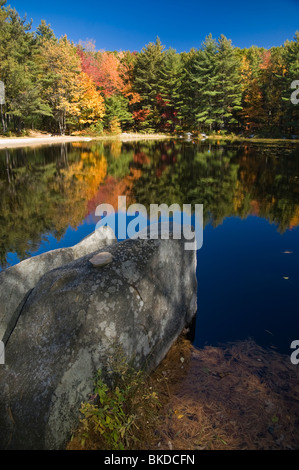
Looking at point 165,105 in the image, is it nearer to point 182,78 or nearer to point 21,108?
point 182,78

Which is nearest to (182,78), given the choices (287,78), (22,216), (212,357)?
(287,78)

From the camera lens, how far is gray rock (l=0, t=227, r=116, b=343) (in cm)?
275

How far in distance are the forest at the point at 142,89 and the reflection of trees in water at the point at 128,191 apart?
21862 mm

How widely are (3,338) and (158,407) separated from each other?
4.87ft

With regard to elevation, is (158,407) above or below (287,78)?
below

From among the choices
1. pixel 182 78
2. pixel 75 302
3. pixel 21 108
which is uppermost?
pixel 182 78

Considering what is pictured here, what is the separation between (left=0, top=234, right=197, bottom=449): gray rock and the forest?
33.9 m

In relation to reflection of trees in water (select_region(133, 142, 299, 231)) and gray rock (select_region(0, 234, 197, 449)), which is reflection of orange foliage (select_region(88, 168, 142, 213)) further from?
gray rock (select_region(0, 234, 197, 449))

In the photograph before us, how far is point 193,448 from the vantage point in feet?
7.13

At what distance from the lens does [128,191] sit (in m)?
11.0

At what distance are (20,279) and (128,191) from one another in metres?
8.19
